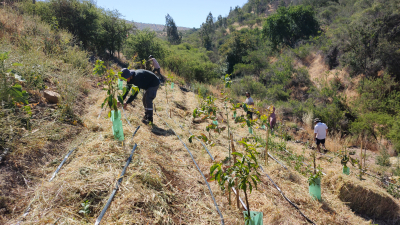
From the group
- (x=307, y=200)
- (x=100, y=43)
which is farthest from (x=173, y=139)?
(x=100, y=43)

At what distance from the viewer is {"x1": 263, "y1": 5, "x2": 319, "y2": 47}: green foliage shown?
22250mm

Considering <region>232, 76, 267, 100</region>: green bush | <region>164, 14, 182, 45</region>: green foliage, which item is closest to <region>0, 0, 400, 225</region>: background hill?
<region>232, 76, 267, 100</region>: green bush

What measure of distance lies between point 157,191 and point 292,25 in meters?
25.1

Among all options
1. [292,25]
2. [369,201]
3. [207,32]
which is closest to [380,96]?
[369,201]

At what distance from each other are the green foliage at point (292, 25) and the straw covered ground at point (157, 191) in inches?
893

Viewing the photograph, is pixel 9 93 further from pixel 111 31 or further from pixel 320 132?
pixel 111 31

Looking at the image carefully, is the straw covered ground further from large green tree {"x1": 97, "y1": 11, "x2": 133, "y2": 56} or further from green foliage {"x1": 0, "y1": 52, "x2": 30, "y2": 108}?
large green tree {"x1": 97, "y1": 11, "x2": 133, "y2": 56}

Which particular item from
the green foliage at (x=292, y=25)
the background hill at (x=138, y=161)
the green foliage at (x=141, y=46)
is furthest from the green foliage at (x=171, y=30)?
the background hill at (x=138, y=161)

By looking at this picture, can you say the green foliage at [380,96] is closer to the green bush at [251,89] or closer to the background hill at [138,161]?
the background hill at [138,161]

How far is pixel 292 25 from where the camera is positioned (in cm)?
2244

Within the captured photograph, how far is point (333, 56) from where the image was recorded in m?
15.7

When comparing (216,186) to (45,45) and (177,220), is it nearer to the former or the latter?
(177,220)

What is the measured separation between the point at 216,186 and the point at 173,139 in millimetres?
1624

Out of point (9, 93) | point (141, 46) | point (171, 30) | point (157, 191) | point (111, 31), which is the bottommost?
point (157, 191)
